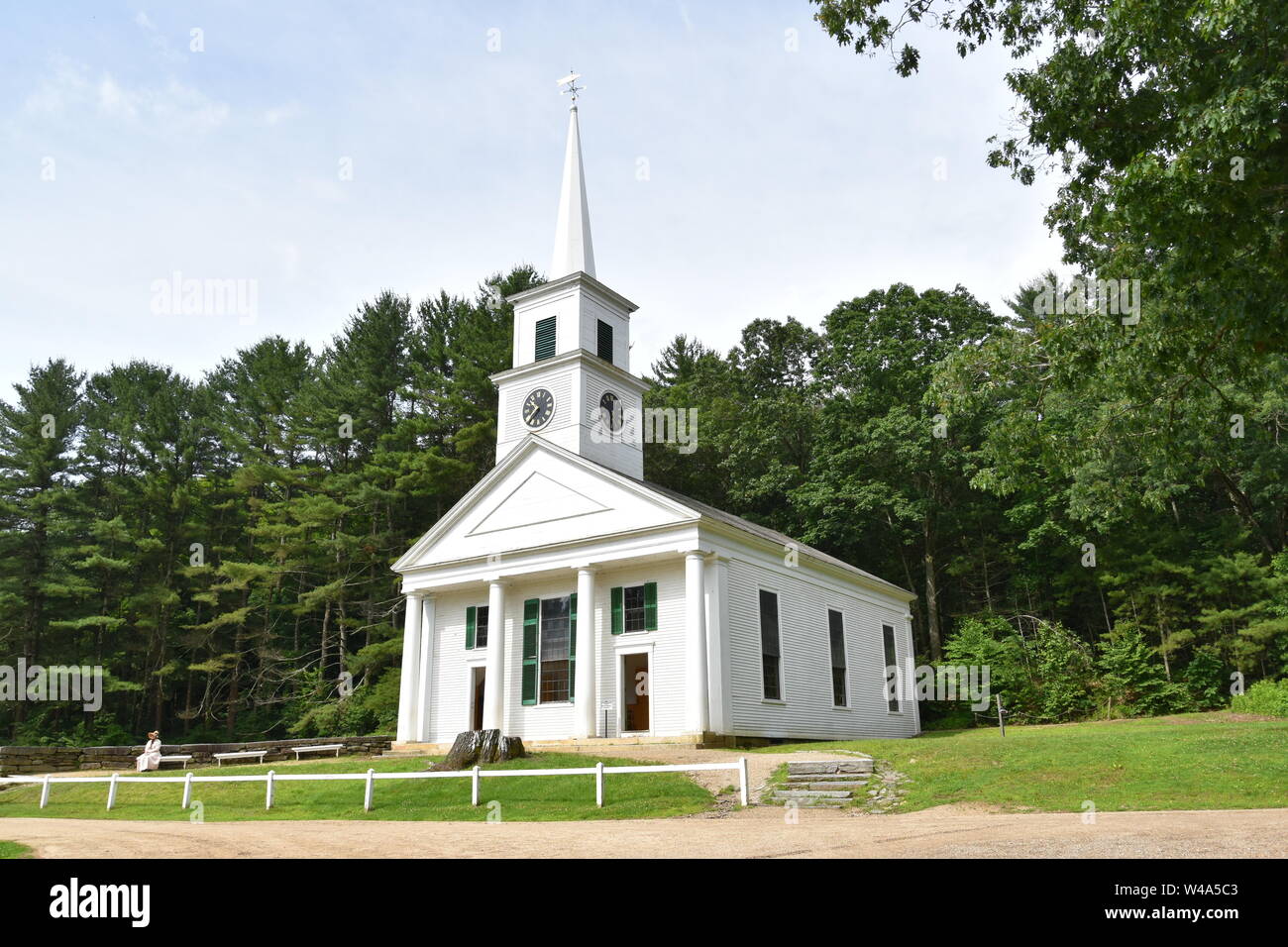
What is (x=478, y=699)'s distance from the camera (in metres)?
29.5

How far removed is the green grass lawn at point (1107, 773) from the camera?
12.6m

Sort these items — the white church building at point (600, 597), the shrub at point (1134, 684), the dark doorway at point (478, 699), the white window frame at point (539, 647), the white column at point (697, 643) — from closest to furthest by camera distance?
the white column at point (697, 643) → the white church building at point (600, 597) → the white window frame at point (539, 647) → the dark doorway at point (478, 699) → the shrub at point (1134, 684)

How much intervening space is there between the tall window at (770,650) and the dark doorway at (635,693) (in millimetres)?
3306

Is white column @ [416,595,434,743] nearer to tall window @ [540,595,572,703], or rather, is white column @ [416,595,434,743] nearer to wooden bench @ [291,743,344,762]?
wooden bench @ [291,743,344,762]

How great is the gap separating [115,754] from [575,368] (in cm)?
1824

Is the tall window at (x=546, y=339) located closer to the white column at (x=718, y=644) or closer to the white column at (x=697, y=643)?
the white column at (x=697, y=643)

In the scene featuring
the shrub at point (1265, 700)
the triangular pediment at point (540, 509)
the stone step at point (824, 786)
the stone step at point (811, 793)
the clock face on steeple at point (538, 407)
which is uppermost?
the clock face on steeple at point (538, 407)

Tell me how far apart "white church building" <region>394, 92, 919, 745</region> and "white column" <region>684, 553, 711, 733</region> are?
0.06 metres

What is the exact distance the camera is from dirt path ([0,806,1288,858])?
8227mm

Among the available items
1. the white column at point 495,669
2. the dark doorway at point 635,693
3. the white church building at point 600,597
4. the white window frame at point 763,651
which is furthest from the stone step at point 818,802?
the white column at point 495,669

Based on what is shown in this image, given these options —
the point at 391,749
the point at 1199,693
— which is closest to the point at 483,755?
the point at 391,749

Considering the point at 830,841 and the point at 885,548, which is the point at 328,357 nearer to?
the point at 885,548

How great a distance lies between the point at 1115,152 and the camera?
1485 centimetres

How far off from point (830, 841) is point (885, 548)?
129 feet
